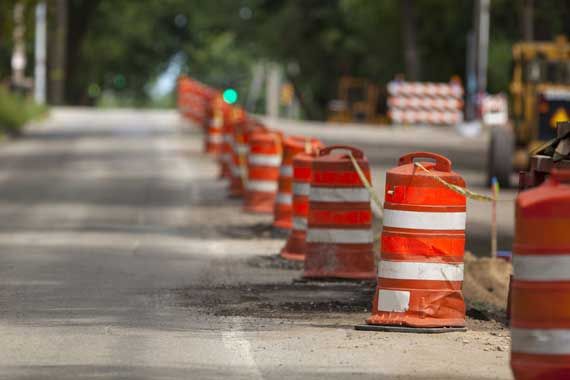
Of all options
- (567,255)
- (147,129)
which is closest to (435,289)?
(567,255)

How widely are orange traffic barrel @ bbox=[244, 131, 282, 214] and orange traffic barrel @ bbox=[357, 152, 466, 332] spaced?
31.9 ft

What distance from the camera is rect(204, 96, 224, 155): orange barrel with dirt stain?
34875 mm

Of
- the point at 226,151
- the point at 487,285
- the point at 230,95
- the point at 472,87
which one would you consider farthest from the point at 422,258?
the point at 472,87

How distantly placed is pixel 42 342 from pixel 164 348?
80 centimetres

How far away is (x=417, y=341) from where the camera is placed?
37.1 feet

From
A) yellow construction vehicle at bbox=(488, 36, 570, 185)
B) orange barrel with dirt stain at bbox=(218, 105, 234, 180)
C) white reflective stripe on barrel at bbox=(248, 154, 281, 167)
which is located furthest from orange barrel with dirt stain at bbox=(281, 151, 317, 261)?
yellow construction vehicle at bbox=(488, 36, 570, 185)

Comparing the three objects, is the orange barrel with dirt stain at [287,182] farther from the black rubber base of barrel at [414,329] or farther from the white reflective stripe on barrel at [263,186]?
the black rubber base of barrel at [414,329]

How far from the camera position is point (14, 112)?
4612 centimetres

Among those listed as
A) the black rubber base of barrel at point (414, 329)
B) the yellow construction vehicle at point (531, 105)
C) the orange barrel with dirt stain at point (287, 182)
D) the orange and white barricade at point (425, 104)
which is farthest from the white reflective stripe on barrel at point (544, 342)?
the orange and white barricade at point (425, 104)

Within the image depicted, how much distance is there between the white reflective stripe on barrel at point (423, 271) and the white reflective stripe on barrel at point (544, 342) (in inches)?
115

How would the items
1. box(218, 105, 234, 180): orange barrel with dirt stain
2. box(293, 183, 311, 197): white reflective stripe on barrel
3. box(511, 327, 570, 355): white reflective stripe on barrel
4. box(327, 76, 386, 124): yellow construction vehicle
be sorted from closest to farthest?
1. box(511, 327, 570, 355): white reflective stripe on barrel
2. box(293, 183, 311, 197): white reflective stripe on barrel
3. box(218, 105, 234, 180): orange barrel with dirt stain
4. box(327, 76, 386, 124): yellow construction vehicle

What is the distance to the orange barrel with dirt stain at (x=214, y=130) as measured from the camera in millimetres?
34875

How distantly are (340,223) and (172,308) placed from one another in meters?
2.33

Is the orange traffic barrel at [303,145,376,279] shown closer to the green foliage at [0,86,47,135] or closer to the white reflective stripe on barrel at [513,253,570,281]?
the white reflective stripe on barrel at [513,253,570,281]
